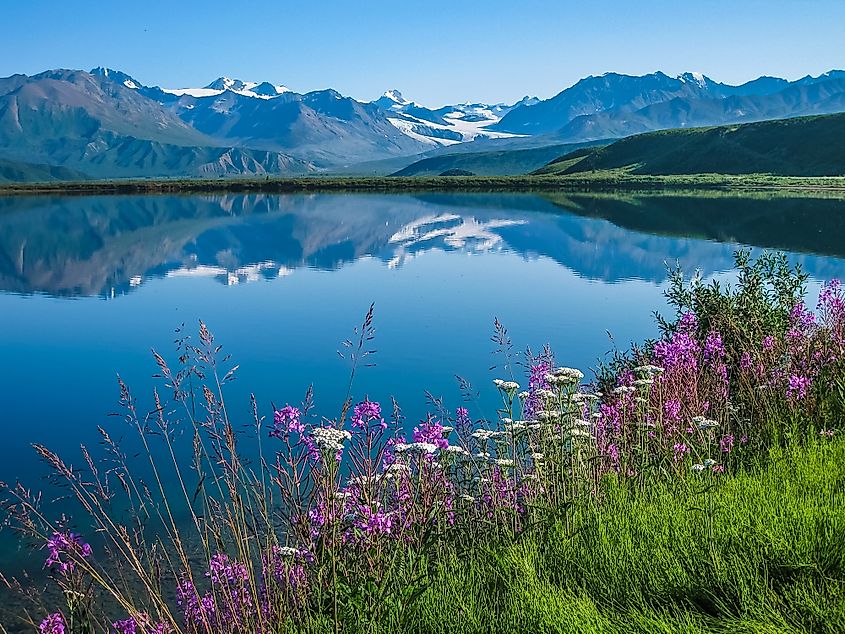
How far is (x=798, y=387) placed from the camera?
948 centimetres

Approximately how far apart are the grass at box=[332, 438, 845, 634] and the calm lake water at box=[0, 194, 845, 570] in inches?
402

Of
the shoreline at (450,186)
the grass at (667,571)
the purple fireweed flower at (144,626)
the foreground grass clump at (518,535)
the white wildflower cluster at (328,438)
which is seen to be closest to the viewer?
the grass at (667,571)

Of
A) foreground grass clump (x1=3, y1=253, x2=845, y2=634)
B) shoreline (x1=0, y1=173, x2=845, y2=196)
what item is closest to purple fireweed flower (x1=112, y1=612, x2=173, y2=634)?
foreground grass clump (x1=3, y1=253, x2=845, y2=634)

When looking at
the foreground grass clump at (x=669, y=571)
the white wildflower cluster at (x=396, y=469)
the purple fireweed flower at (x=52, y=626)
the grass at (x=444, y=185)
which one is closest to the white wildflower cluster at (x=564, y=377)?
the foreground grass clump at (x=669, y=571)

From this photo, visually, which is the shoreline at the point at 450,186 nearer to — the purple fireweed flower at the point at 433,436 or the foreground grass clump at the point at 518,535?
the foreground grass clump at the point at 518,535

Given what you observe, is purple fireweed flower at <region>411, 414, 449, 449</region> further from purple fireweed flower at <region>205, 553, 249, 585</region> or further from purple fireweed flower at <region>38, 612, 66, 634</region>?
purple fireweed flower at <region>38, 612, 66, 634</region>

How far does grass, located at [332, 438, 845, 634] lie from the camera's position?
509 centimetres

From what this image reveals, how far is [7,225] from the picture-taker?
84.4 metres

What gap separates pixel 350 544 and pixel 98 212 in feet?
372

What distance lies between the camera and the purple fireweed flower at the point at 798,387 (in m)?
9.26

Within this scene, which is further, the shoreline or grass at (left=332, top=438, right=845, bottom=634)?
the shoreline

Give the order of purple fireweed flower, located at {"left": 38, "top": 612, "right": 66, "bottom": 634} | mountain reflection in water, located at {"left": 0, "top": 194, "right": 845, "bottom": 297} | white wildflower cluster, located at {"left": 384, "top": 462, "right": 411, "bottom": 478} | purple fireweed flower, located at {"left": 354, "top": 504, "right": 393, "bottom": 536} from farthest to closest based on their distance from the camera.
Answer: mountain reflection in water, located at {"left": 0, "top": 194, "right": 845, "bottom": 297} → purple fireweed flower, located at {"left": 38, "top": 612, "right": 66, "bottom": 634} → white wildflower cluster, located at {"left": 384, "top": 462, "right": 411, "bottom": 478} → purple fireweed flower, located at {"left": 354, "top": 504, "right": 393, "bottom": 536}

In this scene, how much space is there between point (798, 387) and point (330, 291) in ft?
110

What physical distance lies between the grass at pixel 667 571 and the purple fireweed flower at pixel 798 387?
2.49m
